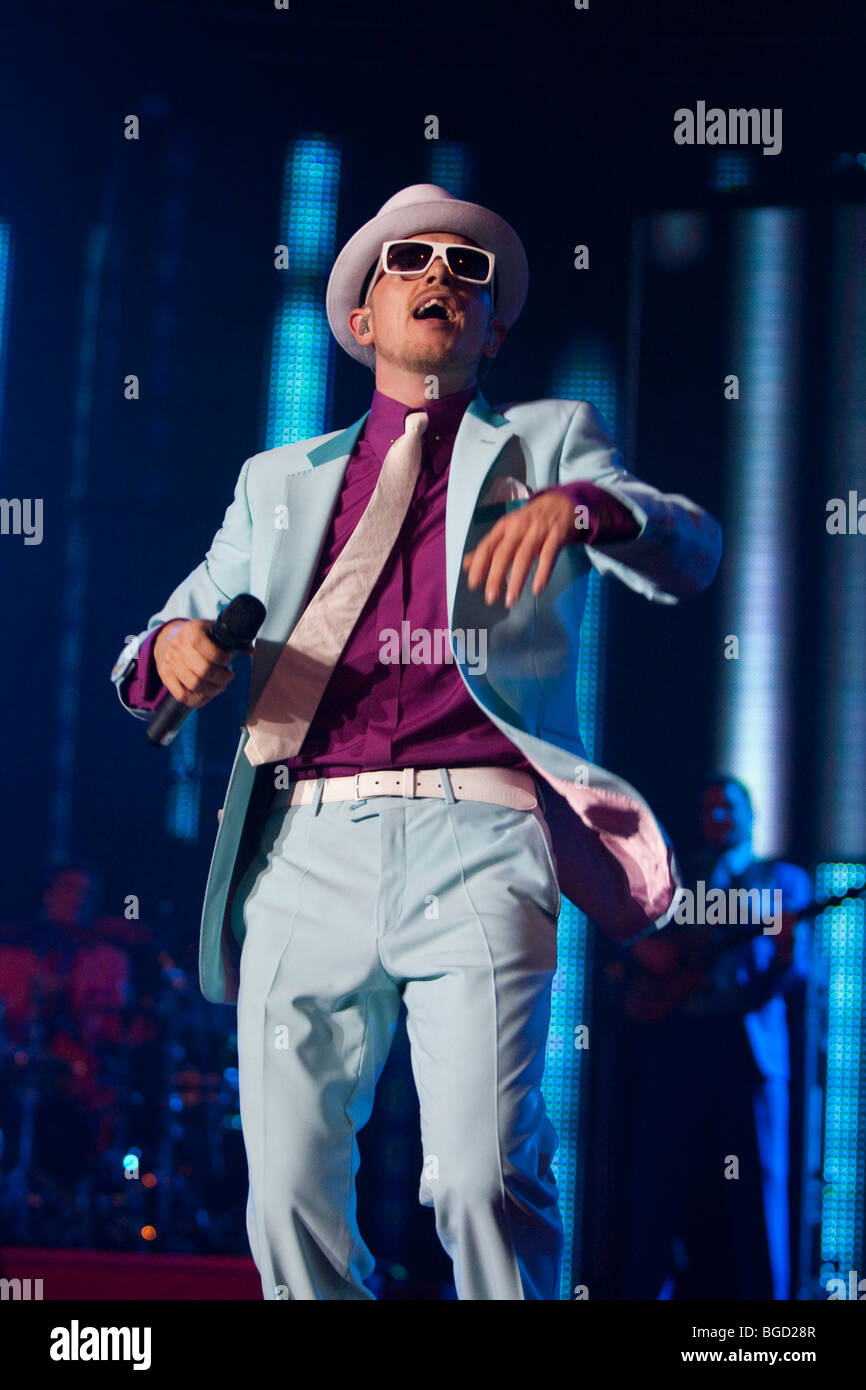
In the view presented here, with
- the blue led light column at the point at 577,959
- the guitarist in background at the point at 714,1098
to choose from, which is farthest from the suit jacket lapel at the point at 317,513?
the guitarist in background at the point at 714,1098

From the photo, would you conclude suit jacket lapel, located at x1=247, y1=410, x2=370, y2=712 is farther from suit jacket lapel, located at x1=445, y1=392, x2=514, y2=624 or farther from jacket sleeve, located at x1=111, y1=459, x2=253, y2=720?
suit jacket lapel, located at x1=445, y1=392, x2=514, y2=624

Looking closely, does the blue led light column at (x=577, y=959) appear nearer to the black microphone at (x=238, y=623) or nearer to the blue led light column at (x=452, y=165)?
the blue led light column at (x=452, y=165)

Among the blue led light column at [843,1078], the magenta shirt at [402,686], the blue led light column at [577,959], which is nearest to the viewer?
the magenta shirt at [402,686]

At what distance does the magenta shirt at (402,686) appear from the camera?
2.24 metres

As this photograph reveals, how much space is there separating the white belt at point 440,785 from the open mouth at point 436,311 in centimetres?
82

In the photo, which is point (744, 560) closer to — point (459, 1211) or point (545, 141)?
point (545, 141)

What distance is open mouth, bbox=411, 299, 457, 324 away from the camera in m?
2.42

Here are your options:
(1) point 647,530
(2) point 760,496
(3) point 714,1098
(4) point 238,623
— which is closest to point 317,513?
(4) point 238,623

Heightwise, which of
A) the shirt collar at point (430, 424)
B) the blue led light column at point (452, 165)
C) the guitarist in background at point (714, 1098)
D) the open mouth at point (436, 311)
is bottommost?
the guitarist in background at point (714, 1098)

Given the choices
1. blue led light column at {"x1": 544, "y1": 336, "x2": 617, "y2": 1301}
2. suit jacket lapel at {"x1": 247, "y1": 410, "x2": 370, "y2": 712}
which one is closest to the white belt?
suit jacket lapel at {"x1": 247, "y1": 410, "x2": 370, "y2": 712}

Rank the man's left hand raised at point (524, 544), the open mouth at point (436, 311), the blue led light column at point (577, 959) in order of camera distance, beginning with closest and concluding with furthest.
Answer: the man's left hand raised at point (524, 544) < the open mouth at point (436, 311) < the blue led light column at point (577, 959)

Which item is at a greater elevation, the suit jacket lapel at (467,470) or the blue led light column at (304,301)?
the blue led light column at (304,301)

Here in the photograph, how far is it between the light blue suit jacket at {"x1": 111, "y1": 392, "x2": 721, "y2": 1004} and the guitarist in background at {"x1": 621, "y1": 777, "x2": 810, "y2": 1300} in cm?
81

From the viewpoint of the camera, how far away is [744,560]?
124 inches
